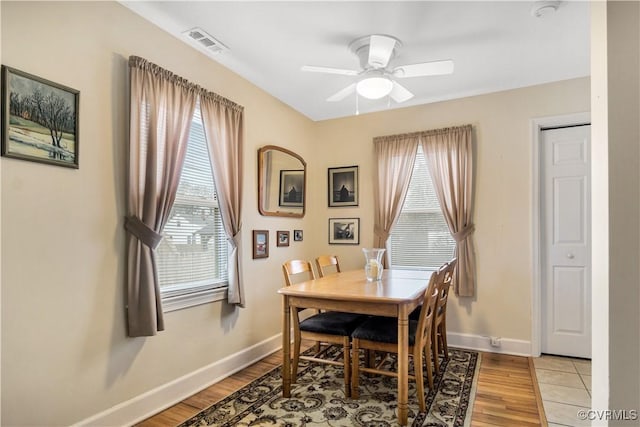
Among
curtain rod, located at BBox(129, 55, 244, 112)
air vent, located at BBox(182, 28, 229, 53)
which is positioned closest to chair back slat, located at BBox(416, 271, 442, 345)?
curtain rod, located at BBox(129, 55, 244, 112)

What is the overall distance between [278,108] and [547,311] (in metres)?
3.45

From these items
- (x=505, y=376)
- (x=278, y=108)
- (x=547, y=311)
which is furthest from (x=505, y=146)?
(x=278, y=108)

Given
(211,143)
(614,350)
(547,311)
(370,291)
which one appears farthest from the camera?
(547,311)

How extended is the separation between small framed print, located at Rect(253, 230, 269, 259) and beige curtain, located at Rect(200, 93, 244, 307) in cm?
35

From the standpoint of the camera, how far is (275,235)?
3.69m

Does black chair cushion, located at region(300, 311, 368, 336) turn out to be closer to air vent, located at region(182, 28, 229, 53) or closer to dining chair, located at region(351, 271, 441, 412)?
dining chair, located at region(351, 271, 441, 412)

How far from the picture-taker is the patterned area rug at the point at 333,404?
218 centimetres

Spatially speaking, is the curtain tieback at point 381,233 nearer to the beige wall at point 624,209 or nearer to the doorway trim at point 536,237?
the doorway trim at point 536,237

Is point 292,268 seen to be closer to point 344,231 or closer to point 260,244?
point 260,244

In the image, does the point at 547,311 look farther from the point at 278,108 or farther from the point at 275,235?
the point at 278,108

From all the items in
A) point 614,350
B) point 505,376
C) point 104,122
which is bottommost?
point 505,376

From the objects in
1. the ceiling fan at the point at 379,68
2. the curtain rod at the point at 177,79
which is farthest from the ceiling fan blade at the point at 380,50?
the curtain rod at the point at 177,79

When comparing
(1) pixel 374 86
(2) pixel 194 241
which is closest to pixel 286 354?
(2) pixel 194 241

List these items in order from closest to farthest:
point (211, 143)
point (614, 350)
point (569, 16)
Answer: point (614, 350)
point (569, 16)
point (211, 143)
